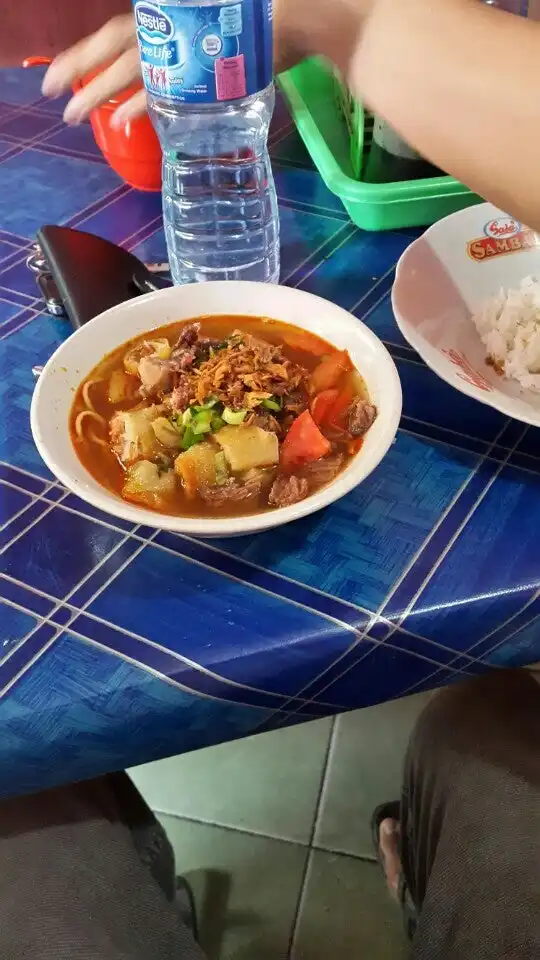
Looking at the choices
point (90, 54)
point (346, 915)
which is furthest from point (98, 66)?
point (346, 915)

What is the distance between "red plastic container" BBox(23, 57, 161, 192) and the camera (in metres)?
1.21

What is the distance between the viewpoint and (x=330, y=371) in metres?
0.84

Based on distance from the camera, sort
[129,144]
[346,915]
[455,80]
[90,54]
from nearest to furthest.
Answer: [455,80] < [90,54] < [129,144] < [346,915]

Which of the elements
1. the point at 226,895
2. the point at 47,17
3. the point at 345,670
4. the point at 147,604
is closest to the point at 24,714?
the point at 147,604

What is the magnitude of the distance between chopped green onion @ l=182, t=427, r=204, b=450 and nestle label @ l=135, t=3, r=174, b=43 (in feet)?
1.44

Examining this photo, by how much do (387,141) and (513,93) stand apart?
0.42 m

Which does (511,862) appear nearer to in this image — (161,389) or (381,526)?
(381,526)

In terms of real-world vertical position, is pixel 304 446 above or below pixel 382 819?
above

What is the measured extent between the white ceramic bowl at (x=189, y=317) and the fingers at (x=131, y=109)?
0.37 m

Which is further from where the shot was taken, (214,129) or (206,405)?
(214,129)

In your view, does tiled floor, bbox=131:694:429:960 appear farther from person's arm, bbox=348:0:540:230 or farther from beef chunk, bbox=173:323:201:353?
person's arm, bbox=348:0:540:230

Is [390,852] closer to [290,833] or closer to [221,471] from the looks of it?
[290,833]

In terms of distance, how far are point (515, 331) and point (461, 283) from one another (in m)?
0.11

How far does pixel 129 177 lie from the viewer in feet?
4.28
